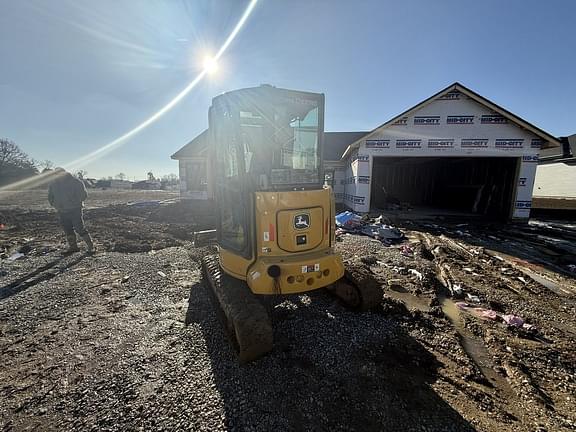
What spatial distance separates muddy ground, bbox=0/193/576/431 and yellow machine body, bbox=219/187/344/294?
768 millimetres

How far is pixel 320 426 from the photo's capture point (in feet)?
6.90

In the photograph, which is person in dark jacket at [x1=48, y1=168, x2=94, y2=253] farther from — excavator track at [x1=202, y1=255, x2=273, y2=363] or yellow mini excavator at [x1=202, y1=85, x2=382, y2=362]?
excavator track at [x1=202, y1=255, x2=273, y2=363]

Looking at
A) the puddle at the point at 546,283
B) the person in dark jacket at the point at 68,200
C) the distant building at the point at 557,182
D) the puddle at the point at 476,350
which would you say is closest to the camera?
the puddle at the point at 476,350

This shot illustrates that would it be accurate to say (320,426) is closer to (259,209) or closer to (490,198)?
(259,209)

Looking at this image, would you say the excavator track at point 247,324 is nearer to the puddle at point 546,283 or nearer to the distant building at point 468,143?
the puddle at point 546,283

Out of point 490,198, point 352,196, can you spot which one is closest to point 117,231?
point 352,196

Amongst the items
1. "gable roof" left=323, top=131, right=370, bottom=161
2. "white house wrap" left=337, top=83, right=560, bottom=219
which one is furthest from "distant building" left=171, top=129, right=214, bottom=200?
"white house wrap" left=337, top=83, right=560, bottom=219

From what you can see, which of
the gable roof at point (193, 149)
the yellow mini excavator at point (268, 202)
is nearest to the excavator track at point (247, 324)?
the yellow mini excavator at point (268, 202)

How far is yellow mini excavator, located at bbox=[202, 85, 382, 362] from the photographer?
3.02 meters

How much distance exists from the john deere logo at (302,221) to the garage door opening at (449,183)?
15.0 metres

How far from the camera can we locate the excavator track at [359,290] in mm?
3686

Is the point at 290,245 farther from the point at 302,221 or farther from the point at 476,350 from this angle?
the point at 476,350

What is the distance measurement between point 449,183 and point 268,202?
21.8 meters

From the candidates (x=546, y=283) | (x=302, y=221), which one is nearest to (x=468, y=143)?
(x=546, y=283)
